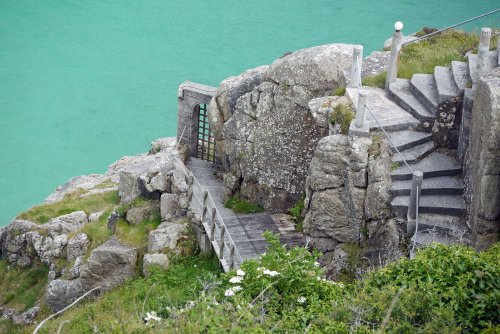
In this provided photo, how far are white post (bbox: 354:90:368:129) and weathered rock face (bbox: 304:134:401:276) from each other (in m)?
0.39

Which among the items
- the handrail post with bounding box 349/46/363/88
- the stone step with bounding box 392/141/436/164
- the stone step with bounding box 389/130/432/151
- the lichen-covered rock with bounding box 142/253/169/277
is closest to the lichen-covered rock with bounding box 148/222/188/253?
the lichen-covered rock with bounding box 142/253/169/277

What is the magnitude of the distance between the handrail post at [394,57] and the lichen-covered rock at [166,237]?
657 cm

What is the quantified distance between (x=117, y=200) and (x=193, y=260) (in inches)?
267

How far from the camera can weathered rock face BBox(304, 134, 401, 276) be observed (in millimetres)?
18172

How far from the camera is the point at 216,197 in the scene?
24500mm

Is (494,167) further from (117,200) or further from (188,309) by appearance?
(117,200)

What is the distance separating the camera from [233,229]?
74.0 feet

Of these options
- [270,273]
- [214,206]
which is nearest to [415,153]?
[214,206]

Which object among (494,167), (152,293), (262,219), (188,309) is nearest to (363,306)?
(188,309)

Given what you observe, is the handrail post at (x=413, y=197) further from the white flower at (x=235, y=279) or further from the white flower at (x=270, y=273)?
the white flower at (x=235, y=279)

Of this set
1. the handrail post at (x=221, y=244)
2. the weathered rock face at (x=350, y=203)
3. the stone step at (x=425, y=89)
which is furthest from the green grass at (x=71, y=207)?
the stone step at (x=425, y=89)

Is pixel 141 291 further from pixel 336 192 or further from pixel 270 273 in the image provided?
pixel 270 273

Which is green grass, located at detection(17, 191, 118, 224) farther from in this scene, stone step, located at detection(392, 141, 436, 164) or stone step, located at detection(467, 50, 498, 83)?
stone step, located at detection(467, 50, 498, 83)

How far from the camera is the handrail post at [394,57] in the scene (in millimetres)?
20331
